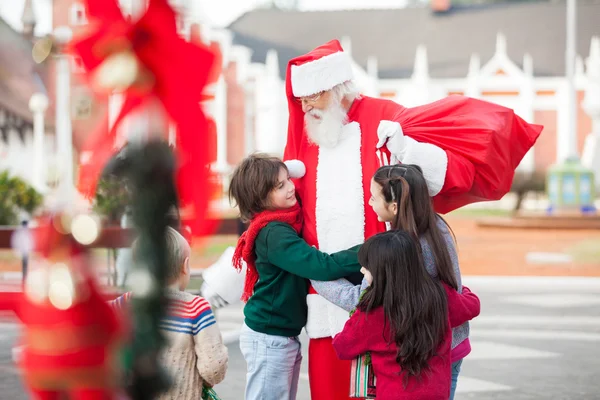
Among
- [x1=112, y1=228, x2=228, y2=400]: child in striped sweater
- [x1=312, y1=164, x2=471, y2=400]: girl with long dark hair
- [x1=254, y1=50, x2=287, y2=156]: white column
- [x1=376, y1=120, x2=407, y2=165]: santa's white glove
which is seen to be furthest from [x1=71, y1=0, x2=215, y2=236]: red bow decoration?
[x1=254, y1=50, x2=287, y2=156]: white column

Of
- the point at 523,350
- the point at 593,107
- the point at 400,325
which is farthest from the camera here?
the point at 593,107

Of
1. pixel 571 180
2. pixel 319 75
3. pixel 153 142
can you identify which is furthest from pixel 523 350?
pixel 571 180

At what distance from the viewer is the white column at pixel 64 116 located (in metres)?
0.82

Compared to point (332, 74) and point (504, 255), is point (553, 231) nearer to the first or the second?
point (504, 255)

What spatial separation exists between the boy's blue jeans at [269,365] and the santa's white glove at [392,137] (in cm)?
81

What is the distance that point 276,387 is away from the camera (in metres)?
3.29

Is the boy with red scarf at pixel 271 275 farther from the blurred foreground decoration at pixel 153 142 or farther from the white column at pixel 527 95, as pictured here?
the white column at pixel 527 95

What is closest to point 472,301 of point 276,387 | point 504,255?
point 276,387

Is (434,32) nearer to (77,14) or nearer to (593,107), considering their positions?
(593,107)

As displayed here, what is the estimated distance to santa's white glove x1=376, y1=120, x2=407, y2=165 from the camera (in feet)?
10.4

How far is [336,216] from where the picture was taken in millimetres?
3287

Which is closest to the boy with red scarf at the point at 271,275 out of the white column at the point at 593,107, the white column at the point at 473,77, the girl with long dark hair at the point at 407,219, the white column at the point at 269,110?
the girl with long dark hair at the point at 407,219

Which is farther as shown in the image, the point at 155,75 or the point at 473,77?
the point at 473,77

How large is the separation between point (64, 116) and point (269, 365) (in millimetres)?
2567
